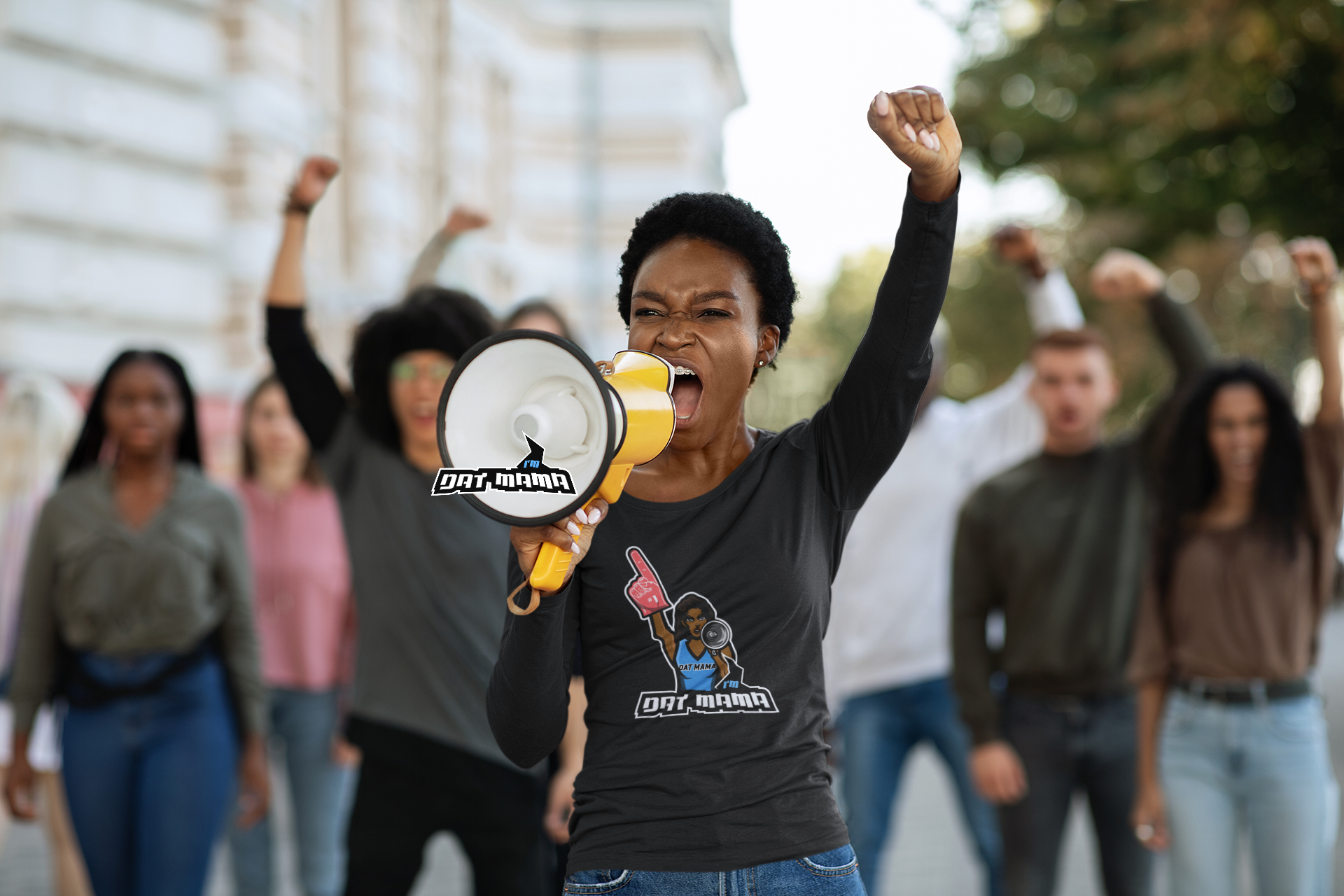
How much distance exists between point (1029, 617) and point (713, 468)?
2.66 m

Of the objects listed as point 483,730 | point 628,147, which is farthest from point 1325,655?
point 483,730

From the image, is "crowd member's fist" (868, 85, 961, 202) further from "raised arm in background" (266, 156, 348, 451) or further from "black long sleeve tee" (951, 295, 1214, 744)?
"black long sleeve tee" (951, 295, 1214, 744)

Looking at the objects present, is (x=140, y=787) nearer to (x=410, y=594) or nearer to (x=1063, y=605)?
(x=410, y=594)

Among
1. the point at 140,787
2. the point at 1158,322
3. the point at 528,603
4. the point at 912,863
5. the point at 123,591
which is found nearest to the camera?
the point at 528,603

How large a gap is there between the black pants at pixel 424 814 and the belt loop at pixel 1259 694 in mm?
2054

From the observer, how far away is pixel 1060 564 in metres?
4.69

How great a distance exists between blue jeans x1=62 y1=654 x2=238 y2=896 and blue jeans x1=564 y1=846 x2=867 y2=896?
100 inches

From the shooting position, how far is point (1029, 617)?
4.64 meters

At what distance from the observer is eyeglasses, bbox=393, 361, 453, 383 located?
3.83 meters

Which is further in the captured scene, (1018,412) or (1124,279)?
(1018,412)

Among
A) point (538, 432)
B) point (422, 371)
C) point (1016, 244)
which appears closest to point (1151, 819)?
point (1016, 244)

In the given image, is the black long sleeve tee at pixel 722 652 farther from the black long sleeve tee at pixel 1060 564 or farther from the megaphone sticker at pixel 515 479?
the black long sleeve tee at pixel 1060 564

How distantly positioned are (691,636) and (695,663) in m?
0.04

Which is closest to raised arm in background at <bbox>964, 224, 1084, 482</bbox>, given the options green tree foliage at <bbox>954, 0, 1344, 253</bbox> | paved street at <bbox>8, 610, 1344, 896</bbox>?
paved street at <bbox>8, 610, 1344, 896</bbox>
